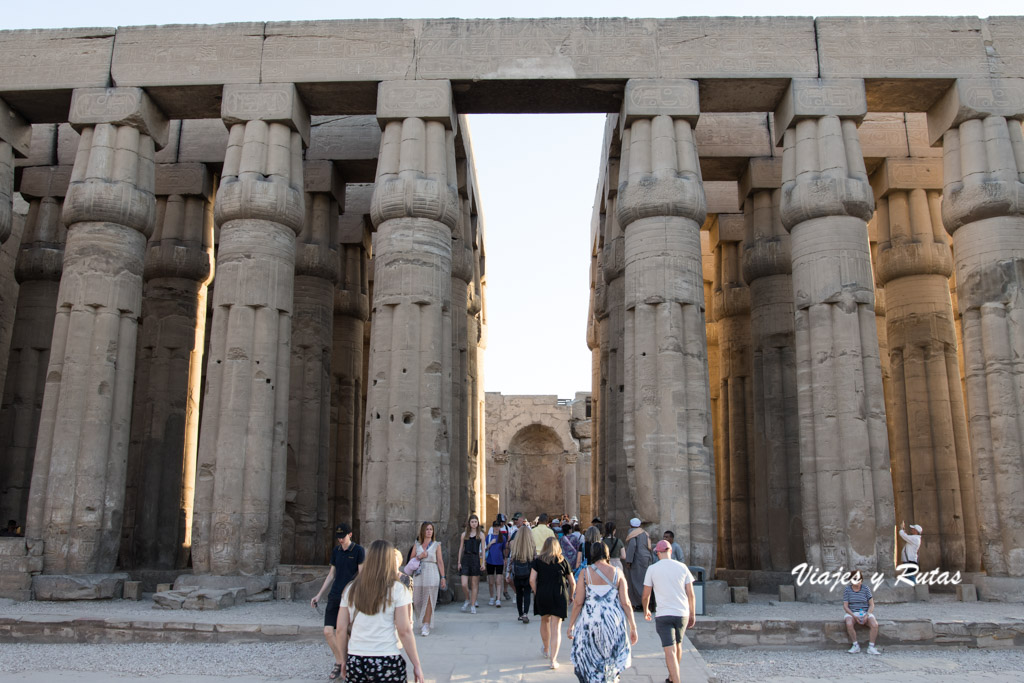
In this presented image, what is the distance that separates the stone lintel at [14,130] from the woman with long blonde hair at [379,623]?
49.3 ft

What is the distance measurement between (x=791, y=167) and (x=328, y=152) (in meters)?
10.1

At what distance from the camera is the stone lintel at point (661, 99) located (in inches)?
621

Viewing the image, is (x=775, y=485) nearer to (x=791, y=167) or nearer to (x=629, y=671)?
(x=791, y=167)

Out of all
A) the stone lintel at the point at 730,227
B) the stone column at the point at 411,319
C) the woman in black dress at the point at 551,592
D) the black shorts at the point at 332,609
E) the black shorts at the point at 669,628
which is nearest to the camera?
the black shorts at the point at 669,628

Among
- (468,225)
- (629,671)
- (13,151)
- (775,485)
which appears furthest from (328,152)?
(629,671)

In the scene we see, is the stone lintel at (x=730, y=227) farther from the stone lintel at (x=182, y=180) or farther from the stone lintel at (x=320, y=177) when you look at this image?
the stone lintel at (x=182, y=180)

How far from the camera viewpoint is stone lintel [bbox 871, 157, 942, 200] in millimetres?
19062

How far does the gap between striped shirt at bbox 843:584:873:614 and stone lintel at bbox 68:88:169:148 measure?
13902 mm

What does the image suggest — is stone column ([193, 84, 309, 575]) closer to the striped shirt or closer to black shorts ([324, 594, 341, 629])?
black shorts ([324, 594, 341, 629])

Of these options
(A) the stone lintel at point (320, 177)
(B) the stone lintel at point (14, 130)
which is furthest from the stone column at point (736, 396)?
(B) the stone lintel at point (14, 130)

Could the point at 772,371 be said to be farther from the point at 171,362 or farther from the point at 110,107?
the point at 110,107

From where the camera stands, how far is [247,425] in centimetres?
1480

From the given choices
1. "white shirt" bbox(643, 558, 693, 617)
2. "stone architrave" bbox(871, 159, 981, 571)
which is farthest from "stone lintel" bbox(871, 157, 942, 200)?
"white shirt" bbox(643, 558, 693, 617)

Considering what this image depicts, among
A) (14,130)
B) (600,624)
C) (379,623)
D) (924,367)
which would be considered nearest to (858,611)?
(600,624)
